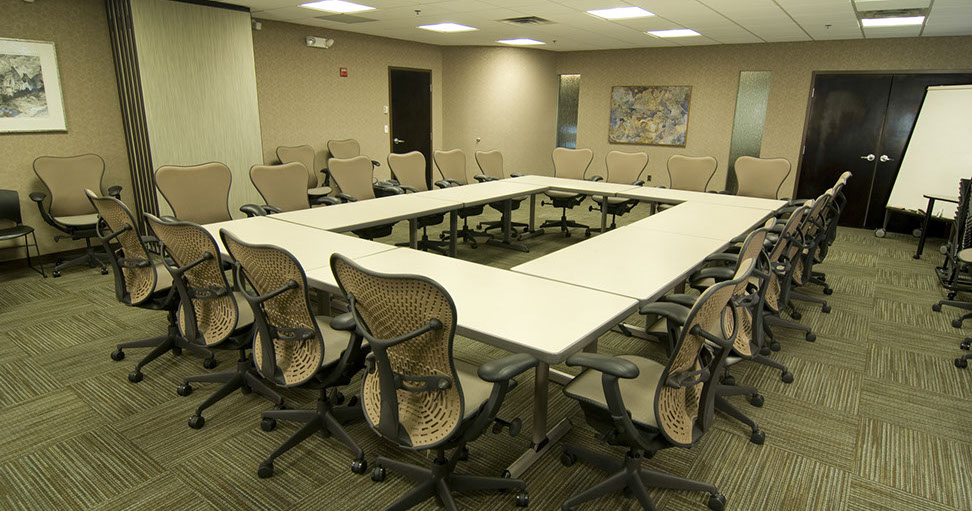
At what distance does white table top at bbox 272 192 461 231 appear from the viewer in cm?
388

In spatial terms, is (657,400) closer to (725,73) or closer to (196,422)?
(196,422)

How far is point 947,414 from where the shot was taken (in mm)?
2906

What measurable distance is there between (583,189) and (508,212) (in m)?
0.86

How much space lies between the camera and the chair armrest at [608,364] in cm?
171

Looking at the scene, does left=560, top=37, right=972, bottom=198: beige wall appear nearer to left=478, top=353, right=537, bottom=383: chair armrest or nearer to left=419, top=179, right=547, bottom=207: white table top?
left=419, top=179, right=547, bottom=207: white table top

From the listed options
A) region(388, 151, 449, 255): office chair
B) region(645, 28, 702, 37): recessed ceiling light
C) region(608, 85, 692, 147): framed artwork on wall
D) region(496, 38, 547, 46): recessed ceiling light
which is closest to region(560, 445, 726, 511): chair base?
region(388, 151, 449, 255): office chair

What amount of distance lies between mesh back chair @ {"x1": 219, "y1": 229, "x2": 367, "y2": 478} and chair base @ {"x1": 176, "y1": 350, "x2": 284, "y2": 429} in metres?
0.53

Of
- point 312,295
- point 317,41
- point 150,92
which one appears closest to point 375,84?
point 317,41

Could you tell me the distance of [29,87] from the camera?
500 centimetres

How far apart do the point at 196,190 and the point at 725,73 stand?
305 inches

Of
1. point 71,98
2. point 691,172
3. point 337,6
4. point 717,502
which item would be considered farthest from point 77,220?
point 691,172

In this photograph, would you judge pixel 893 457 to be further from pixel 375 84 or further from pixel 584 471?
pixel 375 84

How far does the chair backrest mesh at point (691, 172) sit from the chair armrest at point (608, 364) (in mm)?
5154

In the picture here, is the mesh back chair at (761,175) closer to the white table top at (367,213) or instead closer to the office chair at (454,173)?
the office chair at (454,173)
